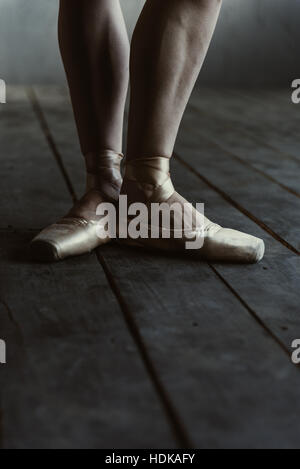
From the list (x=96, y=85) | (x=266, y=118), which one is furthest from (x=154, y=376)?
(x=266, y=118)

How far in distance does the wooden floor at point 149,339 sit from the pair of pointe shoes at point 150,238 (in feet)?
0.07

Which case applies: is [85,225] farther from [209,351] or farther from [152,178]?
[209,351]

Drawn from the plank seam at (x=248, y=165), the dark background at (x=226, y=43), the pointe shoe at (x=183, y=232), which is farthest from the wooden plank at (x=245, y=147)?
the dark background at (x=226, y=43)

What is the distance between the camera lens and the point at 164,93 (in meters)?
1.06

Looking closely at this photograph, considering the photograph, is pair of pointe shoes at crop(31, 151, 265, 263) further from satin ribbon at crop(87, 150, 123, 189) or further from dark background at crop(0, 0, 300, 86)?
dark background at crop(0, 0, 300, 86)

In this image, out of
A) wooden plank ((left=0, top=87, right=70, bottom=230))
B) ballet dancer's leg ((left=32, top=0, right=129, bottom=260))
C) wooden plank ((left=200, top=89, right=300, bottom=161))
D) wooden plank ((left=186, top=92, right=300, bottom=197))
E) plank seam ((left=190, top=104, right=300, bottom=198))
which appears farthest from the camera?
wooden plank ((left=200, top=89, right=300, bottom=161))

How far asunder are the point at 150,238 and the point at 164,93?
23cm

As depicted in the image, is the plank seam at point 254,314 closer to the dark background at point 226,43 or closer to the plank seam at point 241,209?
the plank seam at point 241,209

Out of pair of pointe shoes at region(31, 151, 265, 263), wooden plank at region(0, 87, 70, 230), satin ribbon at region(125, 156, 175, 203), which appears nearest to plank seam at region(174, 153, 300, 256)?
pair of pointe shoes at region(31, 151, 265, 263)

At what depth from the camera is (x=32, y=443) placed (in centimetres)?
59

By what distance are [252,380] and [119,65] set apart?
679 millimetres

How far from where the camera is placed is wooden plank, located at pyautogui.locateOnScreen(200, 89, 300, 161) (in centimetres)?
225

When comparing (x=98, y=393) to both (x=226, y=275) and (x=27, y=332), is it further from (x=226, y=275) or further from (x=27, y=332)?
(x=226, y=275)

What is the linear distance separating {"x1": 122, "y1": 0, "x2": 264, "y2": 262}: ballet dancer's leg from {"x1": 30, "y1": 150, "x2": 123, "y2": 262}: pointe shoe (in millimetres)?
74
